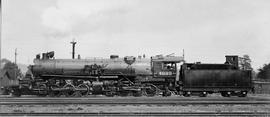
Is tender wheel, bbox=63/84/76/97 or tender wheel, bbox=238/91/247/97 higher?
tender wheel, bbox=63/84/76/97

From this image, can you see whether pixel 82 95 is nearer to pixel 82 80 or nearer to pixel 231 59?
pixel 82 80

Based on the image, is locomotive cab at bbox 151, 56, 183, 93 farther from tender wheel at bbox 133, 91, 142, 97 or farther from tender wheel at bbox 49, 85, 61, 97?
tender wheel at bbox 49, 85, 61, 97

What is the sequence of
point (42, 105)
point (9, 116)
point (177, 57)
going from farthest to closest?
1. point (177, 57)
2. point (42, 105)
3. point (9, 116)

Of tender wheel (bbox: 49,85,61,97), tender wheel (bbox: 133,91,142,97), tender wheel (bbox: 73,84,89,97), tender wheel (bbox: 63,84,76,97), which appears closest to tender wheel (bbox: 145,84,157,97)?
tender wheel (bbox: 133,91,142,97)

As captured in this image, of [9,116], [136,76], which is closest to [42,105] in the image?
[9,116]

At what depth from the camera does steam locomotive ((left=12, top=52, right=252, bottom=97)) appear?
2434 cm

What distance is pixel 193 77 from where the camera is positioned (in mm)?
24766

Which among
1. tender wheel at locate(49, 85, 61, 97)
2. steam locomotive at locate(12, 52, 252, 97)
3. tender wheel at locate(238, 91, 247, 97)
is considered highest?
steam locomotive at locate(12, 52, 252, 97)

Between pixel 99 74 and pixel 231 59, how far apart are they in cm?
969

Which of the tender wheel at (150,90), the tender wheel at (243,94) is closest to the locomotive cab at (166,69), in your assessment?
the tender wheel at (150,90)

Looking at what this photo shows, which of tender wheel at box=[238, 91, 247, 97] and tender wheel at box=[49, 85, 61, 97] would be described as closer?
tender wheel at box=[49, 85, 61, 97]

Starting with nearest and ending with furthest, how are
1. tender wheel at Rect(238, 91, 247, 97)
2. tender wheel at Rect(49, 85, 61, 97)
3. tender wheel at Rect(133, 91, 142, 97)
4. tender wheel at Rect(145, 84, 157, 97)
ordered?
tender wheel at Rect(49, 85, 61, 97)
tender wheel at Rect(133, 91, 142, 97)
tender wheel at Rect(145, 84, 157, 97)
tender wheel at Rect(238, 91, 247, 97)

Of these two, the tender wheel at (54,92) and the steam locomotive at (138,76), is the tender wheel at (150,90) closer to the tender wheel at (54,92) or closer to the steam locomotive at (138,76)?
the steam locomotive at (138,76)

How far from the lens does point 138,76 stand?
979 inches
